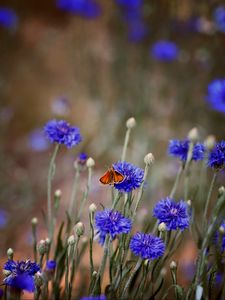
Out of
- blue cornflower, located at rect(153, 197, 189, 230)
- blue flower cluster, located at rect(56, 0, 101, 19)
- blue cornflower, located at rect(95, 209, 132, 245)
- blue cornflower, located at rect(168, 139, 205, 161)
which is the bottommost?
blue cornflower, located at rect(95, 209, 132, 245)

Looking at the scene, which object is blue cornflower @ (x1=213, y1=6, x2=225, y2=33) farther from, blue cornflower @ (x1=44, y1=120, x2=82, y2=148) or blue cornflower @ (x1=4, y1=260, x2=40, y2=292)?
blue cornflower @ (x1=4, y1=260, x2=40, y2=292)

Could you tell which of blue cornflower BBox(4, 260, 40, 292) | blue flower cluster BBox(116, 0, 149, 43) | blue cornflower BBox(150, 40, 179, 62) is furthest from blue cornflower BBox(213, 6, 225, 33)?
blue cornflower BBox(4, 260, 40, 292)

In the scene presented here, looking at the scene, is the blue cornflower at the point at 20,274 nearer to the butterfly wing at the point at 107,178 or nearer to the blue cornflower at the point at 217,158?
the butterfly wing at the point at 107,178

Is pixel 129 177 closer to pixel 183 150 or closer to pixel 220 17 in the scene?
pixel 183 150

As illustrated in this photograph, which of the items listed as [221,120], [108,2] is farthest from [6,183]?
[108,2]

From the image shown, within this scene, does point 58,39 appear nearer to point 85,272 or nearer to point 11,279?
point 85,272

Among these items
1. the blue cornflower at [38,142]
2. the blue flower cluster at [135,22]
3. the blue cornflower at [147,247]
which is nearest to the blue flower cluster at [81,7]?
the blue flower cluster at [135,22]
